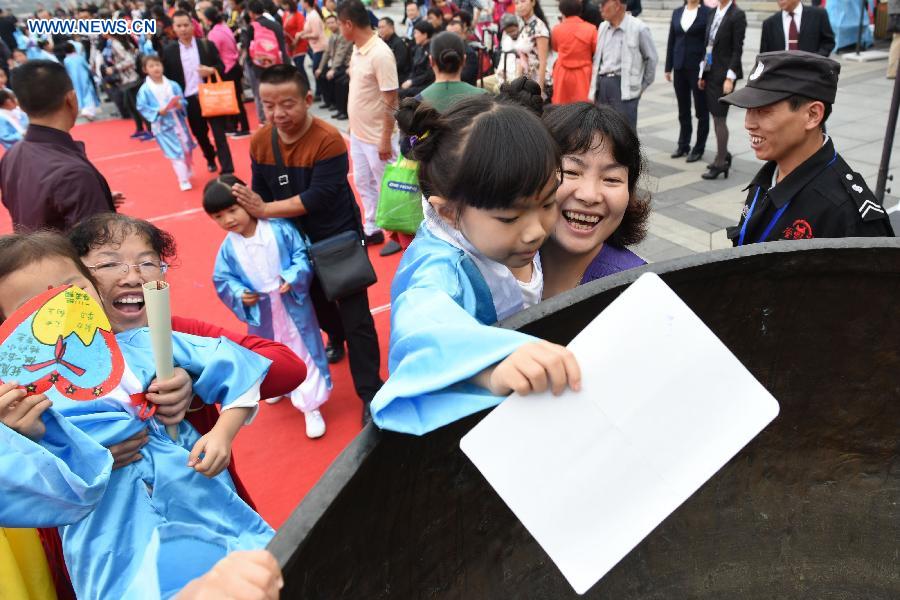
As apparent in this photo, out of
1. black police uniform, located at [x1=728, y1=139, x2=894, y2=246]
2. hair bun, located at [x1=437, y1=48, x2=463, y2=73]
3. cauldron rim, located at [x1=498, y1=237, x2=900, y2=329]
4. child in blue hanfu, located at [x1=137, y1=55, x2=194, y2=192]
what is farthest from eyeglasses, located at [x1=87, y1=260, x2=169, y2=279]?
child in blue hanfu, located at [x1=137, y1=55, x2=194, y2=192]

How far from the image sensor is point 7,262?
4.61ft

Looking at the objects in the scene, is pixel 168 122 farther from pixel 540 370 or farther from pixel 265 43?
pixel 540 370

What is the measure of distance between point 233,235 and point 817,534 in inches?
108

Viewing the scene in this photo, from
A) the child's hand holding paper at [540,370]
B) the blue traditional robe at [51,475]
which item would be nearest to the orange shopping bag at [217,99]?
the blue traditional robe at [51,475]

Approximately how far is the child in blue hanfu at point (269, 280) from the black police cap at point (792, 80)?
2.20 m

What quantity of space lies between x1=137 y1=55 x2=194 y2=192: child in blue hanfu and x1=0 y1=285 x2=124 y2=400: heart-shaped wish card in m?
6.86

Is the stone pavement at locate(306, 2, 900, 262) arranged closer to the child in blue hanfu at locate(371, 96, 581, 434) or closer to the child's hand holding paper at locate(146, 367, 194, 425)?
the child in blue hanfu at locate(371, 96, 581, 434)

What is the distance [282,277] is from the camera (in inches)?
133

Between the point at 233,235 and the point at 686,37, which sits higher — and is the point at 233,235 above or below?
below

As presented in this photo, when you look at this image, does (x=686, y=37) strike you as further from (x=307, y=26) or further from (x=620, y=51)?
(x=307, y=26)

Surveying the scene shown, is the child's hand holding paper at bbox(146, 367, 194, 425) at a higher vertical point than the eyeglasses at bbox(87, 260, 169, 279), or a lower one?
lower

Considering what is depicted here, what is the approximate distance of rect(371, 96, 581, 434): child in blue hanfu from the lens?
3.36ft

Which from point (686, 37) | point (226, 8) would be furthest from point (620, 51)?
point (226, 8)

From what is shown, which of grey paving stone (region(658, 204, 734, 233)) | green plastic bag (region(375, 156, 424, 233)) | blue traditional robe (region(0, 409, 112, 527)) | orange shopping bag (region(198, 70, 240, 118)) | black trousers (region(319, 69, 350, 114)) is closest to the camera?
blue traditional robe (region(0, 409, 112, 527))
